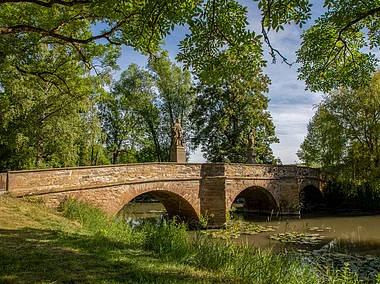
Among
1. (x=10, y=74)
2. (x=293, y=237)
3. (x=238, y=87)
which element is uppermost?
(x=238, y=87)

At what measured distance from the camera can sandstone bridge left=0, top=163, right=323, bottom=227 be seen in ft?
31.6

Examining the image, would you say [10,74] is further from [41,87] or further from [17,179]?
[17,179]

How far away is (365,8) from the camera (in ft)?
18.6

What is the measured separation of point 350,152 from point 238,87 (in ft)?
29.2

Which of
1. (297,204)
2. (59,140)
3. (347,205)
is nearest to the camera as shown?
(59,140)

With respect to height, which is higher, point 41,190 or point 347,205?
point 41,190

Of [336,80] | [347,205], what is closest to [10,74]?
[336,80]

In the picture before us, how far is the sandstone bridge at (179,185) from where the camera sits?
9.63 m

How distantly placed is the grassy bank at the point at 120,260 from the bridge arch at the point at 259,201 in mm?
12309

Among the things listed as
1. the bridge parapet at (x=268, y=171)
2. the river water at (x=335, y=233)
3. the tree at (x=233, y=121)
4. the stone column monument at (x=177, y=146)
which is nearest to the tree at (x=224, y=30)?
the river water at (x=335, y=233)

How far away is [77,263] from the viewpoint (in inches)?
169

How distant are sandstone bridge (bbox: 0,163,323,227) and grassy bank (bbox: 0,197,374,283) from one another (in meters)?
2.04

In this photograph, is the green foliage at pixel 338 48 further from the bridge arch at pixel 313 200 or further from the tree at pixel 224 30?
the bridge arch at pixel 313 200

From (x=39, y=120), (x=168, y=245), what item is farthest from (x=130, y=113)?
(x=168, y=245)
